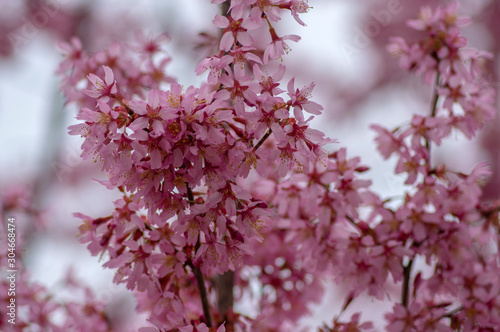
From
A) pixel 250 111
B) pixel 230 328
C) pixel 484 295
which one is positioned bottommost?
pixel 230 328

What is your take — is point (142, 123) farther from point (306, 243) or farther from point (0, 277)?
point (0, 277)

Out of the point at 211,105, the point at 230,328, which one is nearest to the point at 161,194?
the point at 211,105

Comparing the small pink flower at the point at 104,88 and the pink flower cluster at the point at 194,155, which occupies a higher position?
the small pink flower at the point at 104,88

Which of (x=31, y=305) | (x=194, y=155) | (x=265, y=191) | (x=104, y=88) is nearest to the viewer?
(x=194, y=155)

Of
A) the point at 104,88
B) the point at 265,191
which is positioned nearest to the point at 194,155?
the point at 104,88

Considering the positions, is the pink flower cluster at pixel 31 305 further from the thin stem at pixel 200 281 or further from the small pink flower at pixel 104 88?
the small pink flower at pixel 104 88

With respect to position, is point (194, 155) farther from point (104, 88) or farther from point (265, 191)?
point (265, 191)

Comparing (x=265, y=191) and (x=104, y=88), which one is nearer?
(x=104, y=88)

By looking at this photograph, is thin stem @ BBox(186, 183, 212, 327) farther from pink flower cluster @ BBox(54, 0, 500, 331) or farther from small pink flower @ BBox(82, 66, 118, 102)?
small pink flower @ BBox(82, 66, 118, 102)

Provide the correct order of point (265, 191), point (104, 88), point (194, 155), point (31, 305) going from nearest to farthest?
point (194, 155) < point (104, 88) < point (265, 191) < point (31, 305)

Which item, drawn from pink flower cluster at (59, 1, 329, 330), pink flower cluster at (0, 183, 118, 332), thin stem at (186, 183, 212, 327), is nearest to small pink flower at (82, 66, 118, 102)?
pink flower cluster at (59, 1, 329, 330)

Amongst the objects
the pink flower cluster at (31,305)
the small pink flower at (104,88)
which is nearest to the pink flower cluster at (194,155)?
the small pink flower at (104,88)
